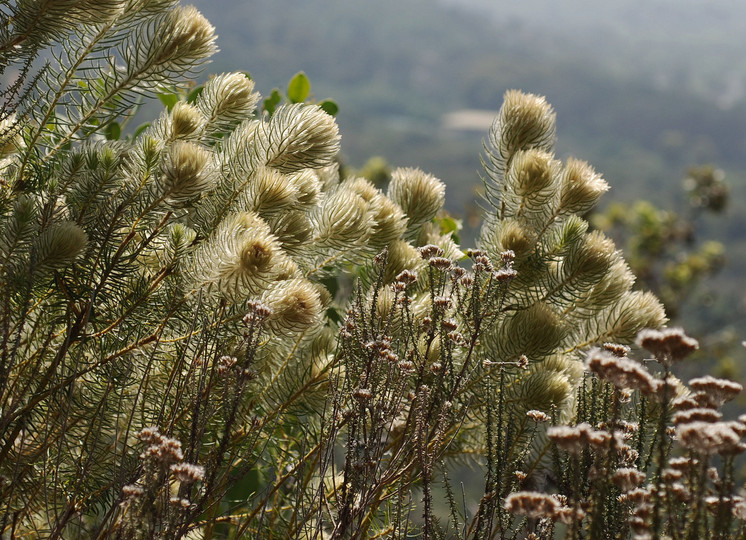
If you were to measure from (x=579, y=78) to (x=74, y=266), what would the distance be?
213 metres

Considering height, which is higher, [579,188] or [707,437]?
[579,188]

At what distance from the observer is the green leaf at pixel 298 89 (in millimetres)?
2051

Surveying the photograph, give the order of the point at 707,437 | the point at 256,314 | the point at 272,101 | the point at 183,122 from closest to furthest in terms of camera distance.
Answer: the point at 707,437 → the point at 256,314 → the point at 183,122 → the point at 272,101

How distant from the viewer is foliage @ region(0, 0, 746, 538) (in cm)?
105

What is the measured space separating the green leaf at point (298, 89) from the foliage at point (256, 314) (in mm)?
596

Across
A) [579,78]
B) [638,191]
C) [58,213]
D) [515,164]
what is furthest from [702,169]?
[579,78]

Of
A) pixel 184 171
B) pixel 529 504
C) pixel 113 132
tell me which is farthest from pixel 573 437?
pixel 113 132

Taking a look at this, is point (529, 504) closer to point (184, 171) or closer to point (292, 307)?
point (292, 307)

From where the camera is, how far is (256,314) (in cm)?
101

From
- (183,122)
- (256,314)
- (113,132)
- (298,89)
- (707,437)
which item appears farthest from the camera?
(298,89)

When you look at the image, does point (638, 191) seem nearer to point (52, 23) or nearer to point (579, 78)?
point (579, 78)

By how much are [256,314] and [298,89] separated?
1217 mm

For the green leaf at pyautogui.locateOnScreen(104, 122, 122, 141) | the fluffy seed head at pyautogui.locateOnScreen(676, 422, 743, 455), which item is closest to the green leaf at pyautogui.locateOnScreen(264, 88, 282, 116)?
the green leaf at pyautogui.locateOnScreen(104, 122, 122, 141)

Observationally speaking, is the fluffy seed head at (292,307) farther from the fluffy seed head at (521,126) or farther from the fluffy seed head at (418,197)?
the fluffy seed head at (521,126)
